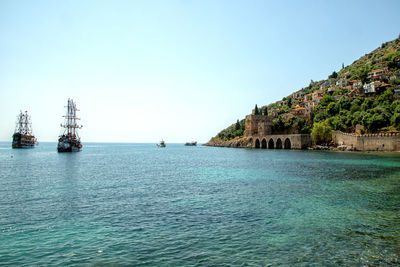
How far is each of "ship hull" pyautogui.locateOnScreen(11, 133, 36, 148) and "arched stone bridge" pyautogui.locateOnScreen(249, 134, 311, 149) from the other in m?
93.8

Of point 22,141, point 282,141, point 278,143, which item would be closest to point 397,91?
point 282,141

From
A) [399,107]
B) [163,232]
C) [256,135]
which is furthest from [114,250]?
[256,135]

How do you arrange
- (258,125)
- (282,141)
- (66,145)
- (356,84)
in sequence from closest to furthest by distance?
(66,145) < (282,141) < (356,84) < (258,125)

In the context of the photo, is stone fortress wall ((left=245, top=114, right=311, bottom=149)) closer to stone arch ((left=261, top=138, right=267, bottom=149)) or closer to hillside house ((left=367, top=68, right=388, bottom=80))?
stone arch ((left=261, top=138, right=267, bottom=149))

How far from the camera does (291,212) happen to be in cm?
1363

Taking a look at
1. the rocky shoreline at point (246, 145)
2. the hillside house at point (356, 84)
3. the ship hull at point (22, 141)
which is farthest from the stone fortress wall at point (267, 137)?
the ship hull at point (22, 141)

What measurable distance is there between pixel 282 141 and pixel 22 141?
340 ft

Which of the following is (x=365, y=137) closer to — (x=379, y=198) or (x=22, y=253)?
(x=379, y=198)

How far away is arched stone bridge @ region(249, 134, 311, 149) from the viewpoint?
80.9 meters

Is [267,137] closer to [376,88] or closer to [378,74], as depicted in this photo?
[376,88]

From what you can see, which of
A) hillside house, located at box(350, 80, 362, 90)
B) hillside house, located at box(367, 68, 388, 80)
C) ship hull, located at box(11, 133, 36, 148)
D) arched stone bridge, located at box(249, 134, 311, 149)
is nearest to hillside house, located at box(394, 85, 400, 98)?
hillside house, located at box(350, 80, 362, 90)

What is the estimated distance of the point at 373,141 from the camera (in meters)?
60.2

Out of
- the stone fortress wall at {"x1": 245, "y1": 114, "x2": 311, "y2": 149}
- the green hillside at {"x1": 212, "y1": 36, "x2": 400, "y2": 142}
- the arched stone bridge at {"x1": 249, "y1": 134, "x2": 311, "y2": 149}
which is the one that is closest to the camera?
the green hillside at {"x1": 212, "y1": 36, "x2": 400, "y2": 142}

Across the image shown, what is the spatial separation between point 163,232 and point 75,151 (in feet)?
280
